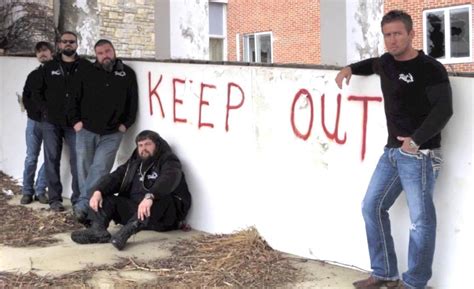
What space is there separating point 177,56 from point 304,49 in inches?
489

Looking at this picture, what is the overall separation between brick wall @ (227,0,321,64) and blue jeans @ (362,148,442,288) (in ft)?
51.6

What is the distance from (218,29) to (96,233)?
56.6ft

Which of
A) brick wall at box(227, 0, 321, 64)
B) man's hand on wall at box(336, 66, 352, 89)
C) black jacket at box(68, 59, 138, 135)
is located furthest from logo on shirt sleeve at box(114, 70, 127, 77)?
brick wall at box(227, 0, 321, 64)

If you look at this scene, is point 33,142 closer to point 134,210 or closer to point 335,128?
point 134,210

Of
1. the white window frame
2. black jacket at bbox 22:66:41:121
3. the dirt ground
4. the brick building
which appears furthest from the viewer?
the brick building

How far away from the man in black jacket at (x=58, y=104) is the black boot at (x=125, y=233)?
1693mm

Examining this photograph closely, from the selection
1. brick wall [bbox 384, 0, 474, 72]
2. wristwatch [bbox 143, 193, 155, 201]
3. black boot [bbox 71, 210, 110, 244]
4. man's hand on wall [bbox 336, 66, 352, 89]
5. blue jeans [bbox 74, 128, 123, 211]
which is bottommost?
black boot [bbox 71, 210, 110, 244]

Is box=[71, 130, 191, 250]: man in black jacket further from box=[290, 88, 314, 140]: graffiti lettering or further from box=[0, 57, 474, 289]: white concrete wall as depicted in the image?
box=[290, 88, 314, 140]: graffiti lettering

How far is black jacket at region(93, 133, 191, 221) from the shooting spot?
19.5 ft

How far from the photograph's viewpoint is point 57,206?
7.27 meters

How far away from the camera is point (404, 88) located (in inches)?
161

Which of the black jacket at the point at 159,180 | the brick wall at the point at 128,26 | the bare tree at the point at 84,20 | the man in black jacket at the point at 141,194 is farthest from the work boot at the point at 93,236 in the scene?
the brick wall at the point at 128,26

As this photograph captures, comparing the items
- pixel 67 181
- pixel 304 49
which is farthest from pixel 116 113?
pixel 304 49

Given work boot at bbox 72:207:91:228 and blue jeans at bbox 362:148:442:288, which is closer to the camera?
blue jeans at bbox 362:148:442:288
